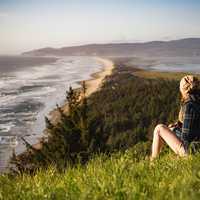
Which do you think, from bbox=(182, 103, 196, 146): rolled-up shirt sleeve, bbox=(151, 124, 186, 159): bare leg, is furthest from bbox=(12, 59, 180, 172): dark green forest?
bbox=(182, 103, 196, 146): rolled-up shirt sleeve

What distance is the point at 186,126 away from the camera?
652 cm

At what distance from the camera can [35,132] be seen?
4788cm

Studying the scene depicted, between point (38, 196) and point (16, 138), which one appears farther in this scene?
point (16, 138)

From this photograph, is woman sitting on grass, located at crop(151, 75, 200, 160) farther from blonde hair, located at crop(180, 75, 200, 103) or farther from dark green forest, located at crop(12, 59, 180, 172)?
dark green forest, located at crop(12, 59, 180, 172)

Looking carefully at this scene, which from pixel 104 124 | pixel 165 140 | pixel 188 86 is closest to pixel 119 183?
pixel 165 140

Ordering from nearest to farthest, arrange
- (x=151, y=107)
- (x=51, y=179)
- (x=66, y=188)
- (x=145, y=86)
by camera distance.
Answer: (x=66, y=188), (x=51, y=179), (x=151, y=107), (x=145, y=86)

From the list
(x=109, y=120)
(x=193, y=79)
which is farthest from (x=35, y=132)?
(x=193, y=79)

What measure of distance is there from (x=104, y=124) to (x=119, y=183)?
47600mm

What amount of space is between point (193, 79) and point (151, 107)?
5373 cm

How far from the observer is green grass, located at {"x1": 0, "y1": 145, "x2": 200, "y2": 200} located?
12.6 feet

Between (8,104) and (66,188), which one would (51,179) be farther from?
(8,104)

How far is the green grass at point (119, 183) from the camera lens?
3.83 meters

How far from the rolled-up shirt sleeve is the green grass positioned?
1.05 m

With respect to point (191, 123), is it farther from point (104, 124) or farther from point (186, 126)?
point (104, 124)
